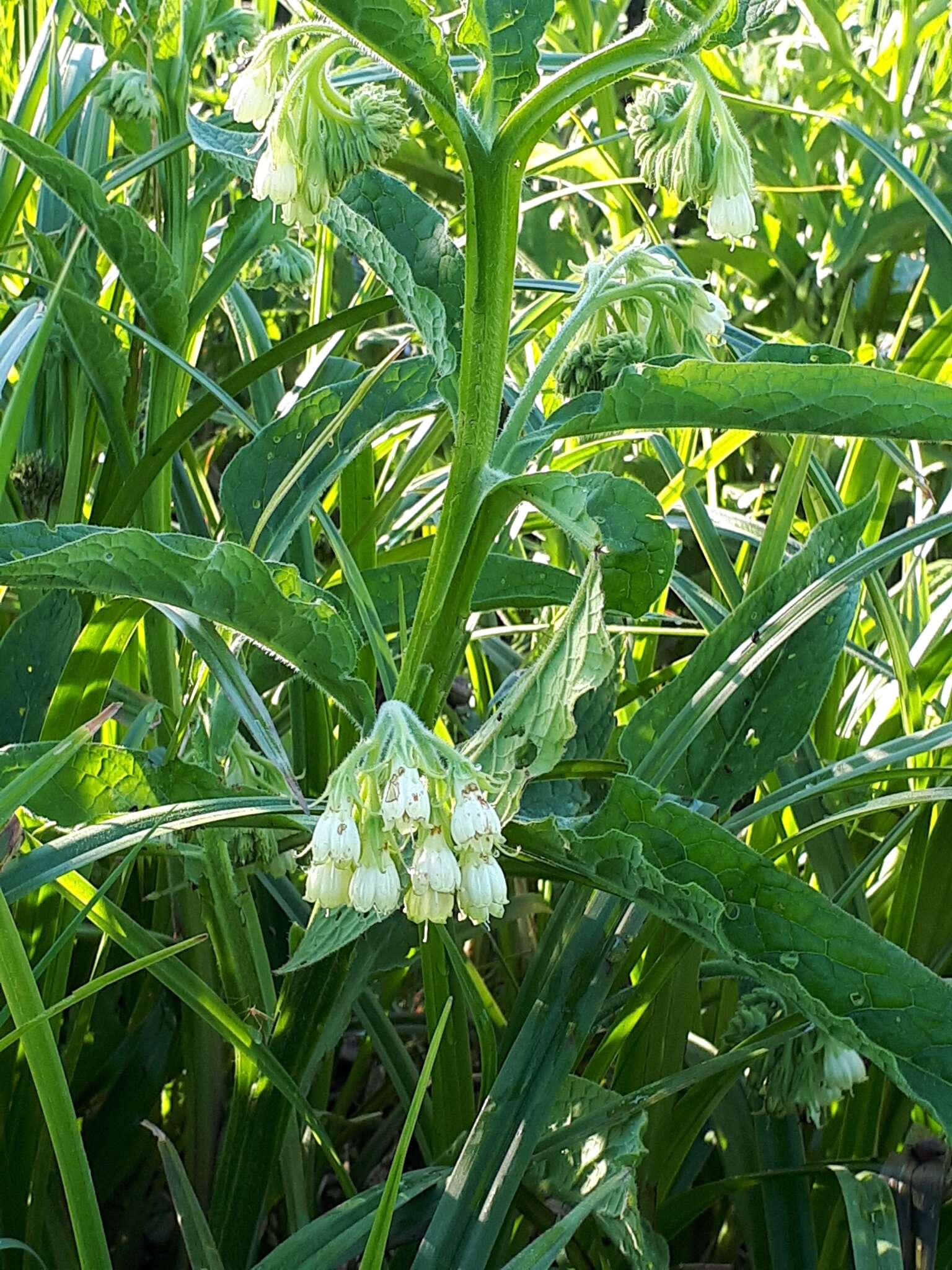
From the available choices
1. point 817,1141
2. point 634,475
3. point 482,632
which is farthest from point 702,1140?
A: point 634,475

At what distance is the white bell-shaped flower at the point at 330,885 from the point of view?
62cm

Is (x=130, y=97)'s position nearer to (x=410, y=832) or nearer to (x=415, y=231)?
(x=415, y=231)

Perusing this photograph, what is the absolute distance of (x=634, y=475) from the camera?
1720 mm

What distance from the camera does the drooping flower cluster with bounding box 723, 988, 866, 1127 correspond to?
2.66 feet

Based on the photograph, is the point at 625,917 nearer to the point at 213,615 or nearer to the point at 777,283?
the point at 213,615

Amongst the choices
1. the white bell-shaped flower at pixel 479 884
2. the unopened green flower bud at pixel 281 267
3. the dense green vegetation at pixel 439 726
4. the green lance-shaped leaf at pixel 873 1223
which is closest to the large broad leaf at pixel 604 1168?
the dense green vegetation at pixel 439 726

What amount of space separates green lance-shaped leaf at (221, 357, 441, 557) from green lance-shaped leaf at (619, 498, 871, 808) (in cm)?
28

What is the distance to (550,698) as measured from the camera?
0.65 metres

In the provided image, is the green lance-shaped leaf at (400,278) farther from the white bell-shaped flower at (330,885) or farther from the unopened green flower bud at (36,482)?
the unopened green flower bud at (36,482)

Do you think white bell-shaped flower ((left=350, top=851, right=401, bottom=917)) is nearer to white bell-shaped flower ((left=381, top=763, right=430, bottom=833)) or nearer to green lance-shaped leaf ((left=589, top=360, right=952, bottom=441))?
white bell-shaped flower ((left=381, top=763, right=430, bottom=833))

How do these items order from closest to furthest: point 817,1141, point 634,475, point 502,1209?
point 502,1209
point 817,1141
point 634,475

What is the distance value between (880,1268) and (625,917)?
0.25 metres

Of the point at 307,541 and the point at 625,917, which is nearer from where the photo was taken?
the point at 625,917

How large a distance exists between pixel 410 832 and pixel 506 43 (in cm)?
43
